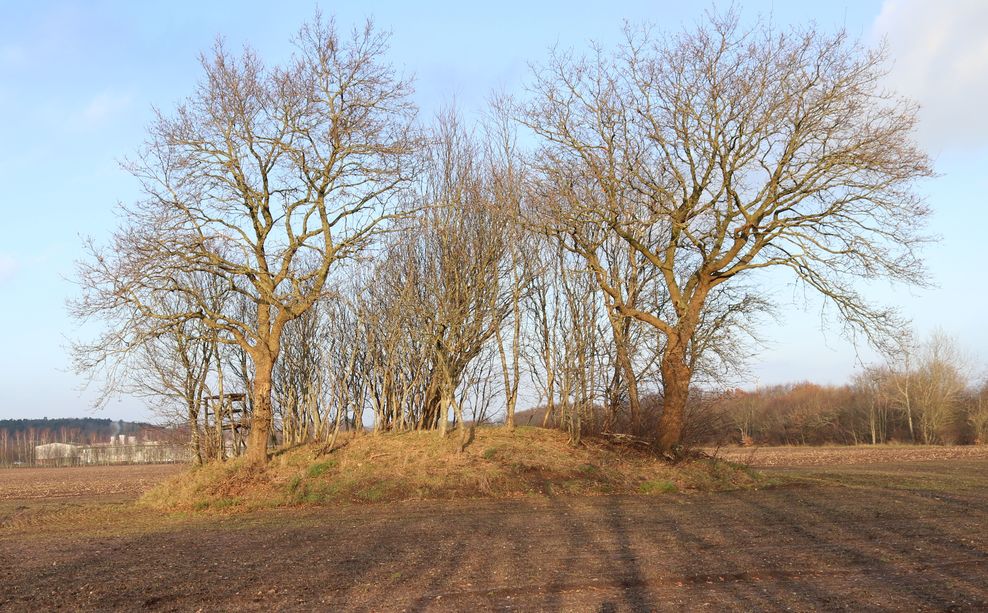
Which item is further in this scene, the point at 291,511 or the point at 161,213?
the point at 161,213

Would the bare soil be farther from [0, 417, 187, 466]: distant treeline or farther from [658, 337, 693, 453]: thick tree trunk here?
[0, 417, 187, 466]: distant treeline

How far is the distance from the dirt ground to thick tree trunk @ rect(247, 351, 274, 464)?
296 cm

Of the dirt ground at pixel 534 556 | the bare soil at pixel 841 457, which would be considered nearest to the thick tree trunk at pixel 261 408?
the dirt ground at pixel 534 556

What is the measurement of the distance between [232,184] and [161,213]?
179 centimetres

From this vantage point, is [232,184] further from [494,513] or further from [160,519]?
[494,513]

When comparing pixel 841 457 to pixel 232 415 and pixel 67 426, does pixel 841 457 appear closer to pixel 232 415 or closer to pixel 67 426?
pixel 232 415

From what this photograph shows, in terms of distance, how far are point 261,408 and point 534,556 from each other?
11.2m

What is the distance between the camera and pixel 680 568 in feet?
31.4

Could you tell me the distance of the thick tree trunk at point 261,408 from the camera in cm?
1991

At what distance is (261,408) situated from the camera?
19.9 m

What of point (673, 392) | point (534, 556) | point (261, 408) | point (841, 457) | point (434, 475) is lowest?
point (841, 457)

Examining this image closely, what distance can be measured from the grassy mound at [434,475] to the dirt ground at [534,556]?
38.6 inches

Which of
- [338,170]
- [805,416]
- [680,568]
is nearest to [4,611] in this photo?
[680,568]

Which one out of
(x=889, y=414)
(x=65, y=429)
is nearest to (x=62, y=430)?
(x=65, y=429)
